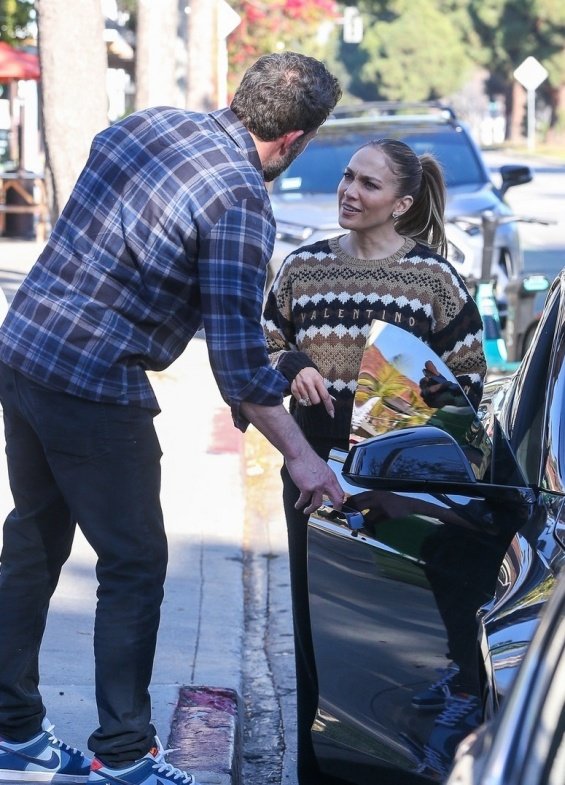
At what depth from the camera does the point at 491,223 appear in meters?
10.3

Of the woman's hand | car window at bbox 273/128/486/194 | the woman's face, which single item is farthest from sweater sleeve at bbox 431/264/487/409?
car window at bbox 273/128/486/194

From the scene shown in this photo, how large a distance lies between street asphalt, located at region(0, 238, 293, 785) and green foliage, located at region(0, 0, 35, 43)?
32.1ft

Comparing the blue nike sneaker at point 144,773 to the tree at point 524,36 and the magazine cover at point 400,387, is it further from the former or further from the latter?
the tree at point 524,36

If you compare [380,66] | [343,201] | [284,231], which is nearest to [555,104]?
[380,66]

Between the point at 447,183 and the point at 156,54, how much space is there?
4.51 meters

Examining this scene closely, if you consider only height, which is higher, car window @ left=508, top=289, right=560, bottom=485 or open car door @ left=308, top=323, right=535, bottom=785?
car window @ left=508, top=289, right=560, bottom=485

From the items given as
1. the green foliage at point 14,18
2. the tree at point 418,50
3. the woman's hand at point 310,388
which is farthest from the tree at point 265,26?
the tree at point 418,50

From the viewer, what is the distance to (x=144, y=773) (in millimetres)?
→ 3512

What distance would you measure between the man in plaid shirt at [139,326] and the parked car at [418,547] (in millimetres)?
171

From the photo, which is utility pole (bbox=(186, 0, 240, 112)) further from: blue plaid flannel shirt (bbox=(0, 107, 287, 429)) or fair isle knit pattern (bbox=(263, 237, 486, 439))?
blue plaid flannel shirt (bbox=(0, 107, 287, 429))

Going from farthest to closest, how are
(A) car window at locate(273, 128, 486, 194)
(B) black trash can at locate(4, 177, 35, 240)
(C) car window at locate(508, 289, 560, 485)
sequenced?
(B) black trash can at locate(4, 177, 35, 240) → (A) car window at locate(273, 128, 486, 194) → (C) car window at locate(508, 289, 560, 485)

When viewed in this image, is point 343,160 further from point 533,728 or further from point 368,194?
point 533,728

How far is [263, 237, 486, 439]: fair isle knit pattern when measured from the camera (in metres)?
3.93

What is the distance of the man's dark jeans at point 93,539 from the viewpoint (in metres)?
3.35
